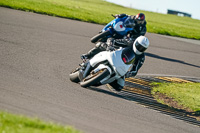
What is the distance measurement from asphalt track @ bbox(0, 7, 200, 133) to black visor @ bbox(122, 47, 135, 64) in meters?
0.85

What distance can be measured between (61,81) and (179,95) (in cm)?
353

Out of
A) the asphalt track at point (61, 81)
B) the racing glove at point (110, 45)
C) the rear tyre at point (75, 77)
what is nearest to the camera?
the asphalt track at point (61, 81)

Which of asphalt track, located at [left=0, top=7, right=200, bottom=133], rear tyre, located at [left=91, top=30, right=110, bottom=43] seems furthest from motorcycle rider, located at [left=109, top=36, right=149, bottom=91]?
rear tyre, located at [left=91, top=30, right=110, bottom=43]

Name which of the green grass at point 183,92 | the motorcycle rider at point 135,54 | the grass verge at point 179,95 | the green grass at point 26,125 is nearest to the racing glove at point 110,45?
the motorcycle rider at point 135,54

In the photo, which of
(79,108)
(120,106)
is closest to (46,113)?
(79,108)

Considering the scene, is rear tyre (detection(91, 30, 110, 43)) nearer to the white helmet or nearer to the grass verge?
the grass verge

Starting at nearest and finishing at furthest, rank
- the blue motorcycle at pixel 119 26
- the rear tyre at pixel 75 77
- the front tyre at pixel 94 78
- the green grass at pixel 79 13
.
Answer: the front tyre at pixel 94 78, the rear tyre at pixel 75 77, the blue motorcycle at pixel 119 26, the green grass at pixel 79 13

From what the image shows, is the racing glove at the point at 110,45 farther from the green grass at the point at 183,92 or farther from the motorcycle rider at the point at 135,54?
the green grass at the point at 183,92

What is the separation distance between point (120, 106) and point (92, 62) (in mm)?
1390

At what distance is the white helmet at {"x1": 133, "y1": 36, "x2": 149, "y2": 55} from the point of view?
8.51 metres

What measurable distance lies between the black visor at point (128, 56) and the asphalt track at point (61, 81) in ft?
2.80

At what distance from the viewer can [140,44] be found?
852 centimetres

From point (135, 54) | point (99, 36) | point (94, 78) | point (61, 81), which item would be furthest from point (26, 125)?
point (99, 36)

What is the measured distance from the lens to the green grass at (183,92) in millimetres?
9977
